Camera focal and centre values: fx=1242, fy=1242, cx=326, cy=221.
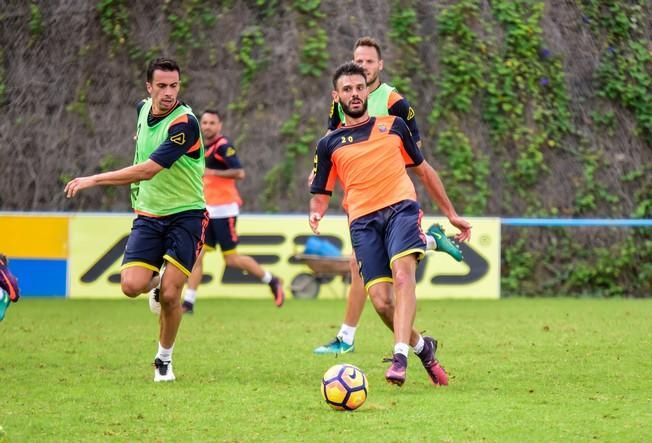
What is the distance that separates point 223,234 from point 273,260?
8.22ft

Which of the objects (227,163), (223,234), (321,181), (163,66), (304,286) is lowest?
(304,286)

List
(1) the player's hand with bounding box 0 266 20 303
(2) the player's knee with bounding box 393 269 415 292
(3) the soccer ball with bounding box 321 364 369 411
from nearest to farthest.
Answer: (3) the soccer ball with bounding box 321 364 369 411
(1) the player's hand with bounding box 0 266 20 303
(2) the player's knee with bounding box 393 269 415 292

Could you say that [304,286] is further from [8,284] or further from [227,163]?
[8,284]

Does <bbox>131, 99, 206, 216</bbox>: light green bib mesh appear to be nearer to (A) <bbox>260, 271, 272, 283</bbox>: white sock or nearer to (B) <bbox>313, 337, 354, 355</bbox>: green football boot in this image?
(B) <bbox>313, 337, 354, 355</bbox>: green football boot

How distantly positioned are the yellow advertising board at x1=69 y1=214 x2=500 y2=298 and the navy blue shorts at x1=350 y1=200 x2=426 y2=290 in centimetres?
834

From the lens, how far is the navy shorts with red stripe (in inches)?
572

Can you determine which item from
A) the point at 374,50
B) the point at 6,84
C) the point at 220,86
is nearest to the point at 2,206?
the point at 6,84

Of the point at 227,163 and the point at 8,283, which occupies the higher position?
the point at 227,163

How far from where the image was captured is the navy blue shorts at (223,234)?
14531 mm

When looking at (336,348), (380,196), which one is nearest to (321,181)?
(380,196)

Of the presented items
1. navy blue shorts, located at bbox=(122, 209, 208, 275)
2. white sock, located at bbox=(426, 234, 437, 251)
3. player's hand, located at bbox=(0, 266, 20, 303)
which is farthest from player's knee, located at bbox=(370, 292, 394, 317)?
player's hand, located at bbox=(0, 266, 20, 303)

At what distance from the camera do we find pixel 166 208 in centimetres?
880

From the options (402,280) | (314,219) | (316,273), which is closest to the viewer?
(402,280)

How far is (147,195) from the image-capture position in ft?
29.1
